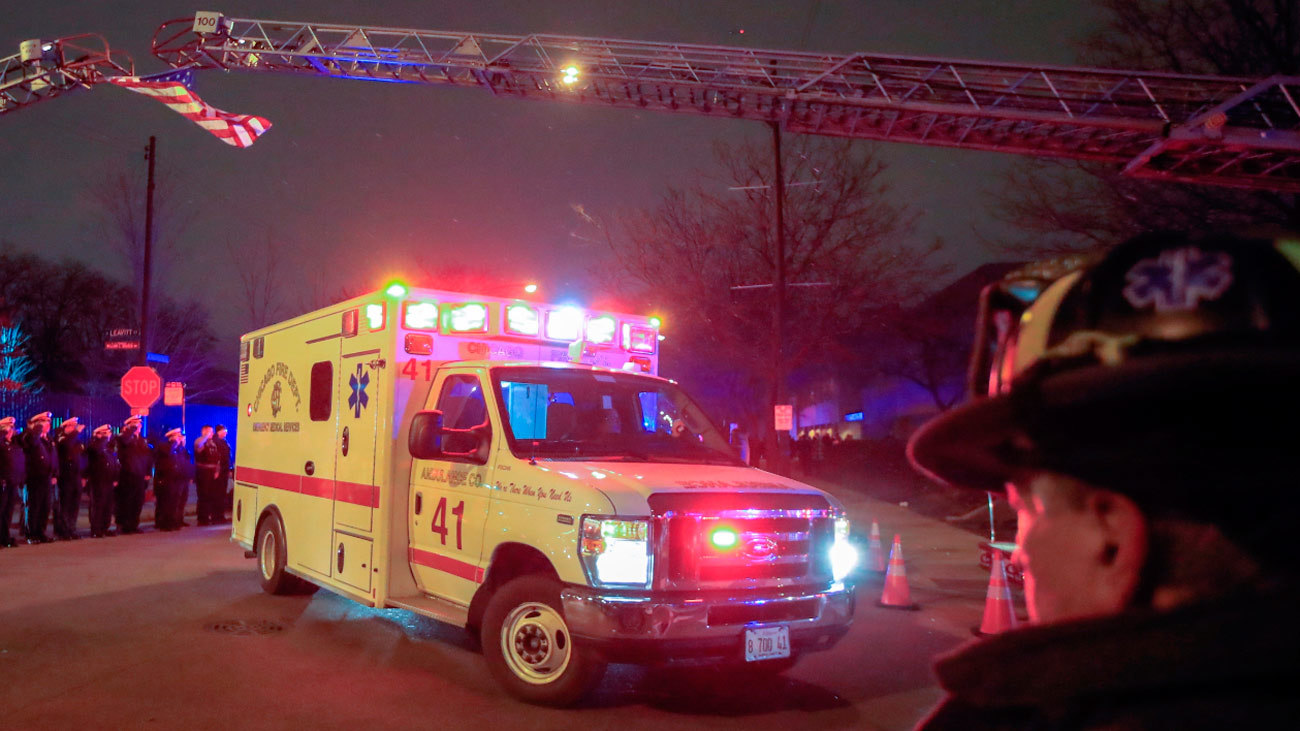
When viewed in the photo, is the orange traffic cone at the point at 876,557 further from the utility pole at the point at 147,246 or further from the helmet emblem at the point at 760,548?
the utility pole at the point at 147,246

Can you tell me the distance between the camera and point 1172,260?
1047 millimetres

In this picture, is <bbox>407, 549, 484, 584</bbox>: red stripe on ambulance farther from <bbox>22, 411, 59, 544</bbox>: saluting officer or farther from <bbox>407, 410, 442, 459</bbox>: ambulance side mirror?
<bbox>22, 411, 59, 544</bbox>: saluting officer

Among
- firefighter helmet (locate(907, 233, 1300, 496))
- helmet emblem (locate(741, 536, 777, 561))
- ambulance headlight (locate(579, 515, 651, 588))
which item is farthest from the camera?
helmet emblem (locate(741, 536, 777, 561))

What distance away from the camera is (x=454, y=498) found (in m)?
6.76

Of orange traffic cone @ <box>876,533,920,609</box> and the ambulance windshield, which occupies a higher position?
the ambulance windshield

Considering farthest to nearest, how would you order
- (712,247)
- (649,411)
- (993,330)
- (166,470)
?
(712,247) → (166,470) → (649,411) → (993,330)

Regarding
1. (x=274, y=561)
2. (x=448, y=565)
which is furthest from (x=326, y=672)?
(x=274, y=561)

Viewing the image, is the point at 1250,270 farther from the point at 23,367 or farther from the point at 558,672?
the point at 23,367

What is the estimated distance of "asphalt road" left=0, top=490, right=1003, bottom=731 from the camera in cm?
570

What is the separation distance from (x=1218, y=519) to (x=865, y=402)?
172ft

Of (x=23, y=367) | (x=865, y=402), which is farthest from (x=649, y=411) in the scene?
(x=865, y=402)

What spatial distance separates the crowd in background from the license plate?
13.0 m

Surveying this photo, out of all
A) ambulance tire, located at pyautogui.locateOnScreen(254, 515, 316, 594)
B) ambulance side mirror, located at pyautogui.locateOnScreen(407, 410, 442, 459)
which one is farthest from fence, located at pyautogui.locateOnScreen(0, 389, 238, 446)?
ambulance side mirror, located at pyautogui.locateOnScreen(407, 410, 442, 459)

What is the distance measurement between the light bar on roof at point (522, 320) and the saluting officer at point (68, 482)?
11.2 m
